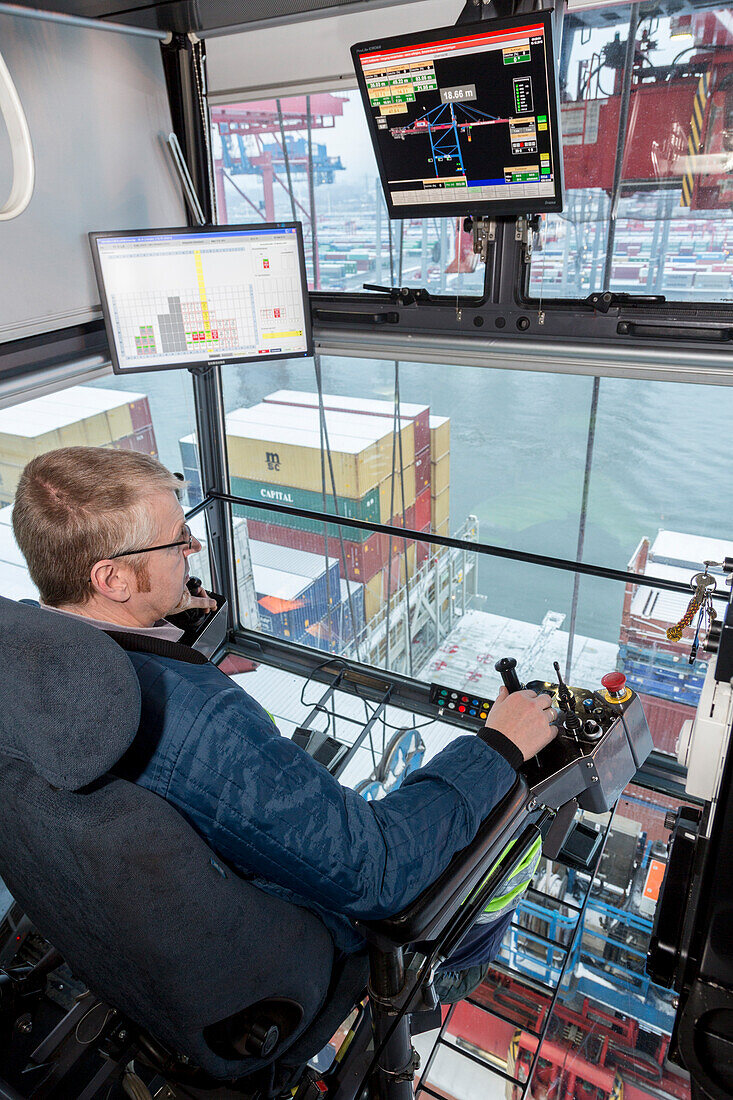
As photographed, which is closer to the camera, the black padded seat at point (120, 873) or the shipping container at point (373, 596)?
the black padded seat at point (120, 873)

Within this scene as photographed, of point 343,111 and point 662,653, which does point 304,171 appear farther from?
point 662,653

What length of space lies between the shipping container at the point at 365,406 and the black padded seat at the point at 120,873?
8.83ft

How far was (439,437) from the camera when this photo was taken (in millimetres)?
3865

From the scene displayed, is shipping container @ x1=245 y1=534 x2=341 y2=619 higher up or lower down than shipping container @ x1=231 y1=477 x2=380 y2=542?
lower down

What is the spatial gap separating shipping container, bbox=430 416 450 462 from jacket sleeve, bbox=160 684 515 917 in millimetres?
2916

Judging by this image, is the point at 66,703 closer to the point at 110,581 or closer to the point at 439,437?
the point at 110,581

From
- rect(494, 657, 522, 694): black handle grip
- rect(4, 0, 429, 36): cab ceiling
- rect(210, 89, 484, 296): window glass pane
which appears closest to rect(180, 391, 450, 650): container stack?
rect(210, 89, 484, 296): window glass pane

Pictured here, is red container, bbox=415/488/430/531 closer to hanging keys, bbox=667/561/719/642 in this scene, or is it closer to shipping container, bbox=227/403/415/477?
shipping container, bbox=227/403/415/477

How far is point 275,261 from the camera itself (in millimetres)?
2656

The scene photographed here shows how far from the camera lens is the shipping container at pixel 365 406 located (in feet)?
11.6

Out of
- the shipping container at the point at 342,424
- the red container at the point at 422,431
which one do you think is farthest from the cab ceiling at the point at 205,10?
the red container at the point at 422,431

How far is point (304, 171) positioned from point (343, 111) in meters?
0.28

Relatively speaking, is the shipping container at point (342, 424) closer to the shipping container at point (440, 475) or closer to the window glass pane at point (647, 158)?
the shipping container at point (440, 475)

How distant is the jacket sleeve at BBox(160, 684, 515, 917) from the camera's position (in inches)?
37.5
